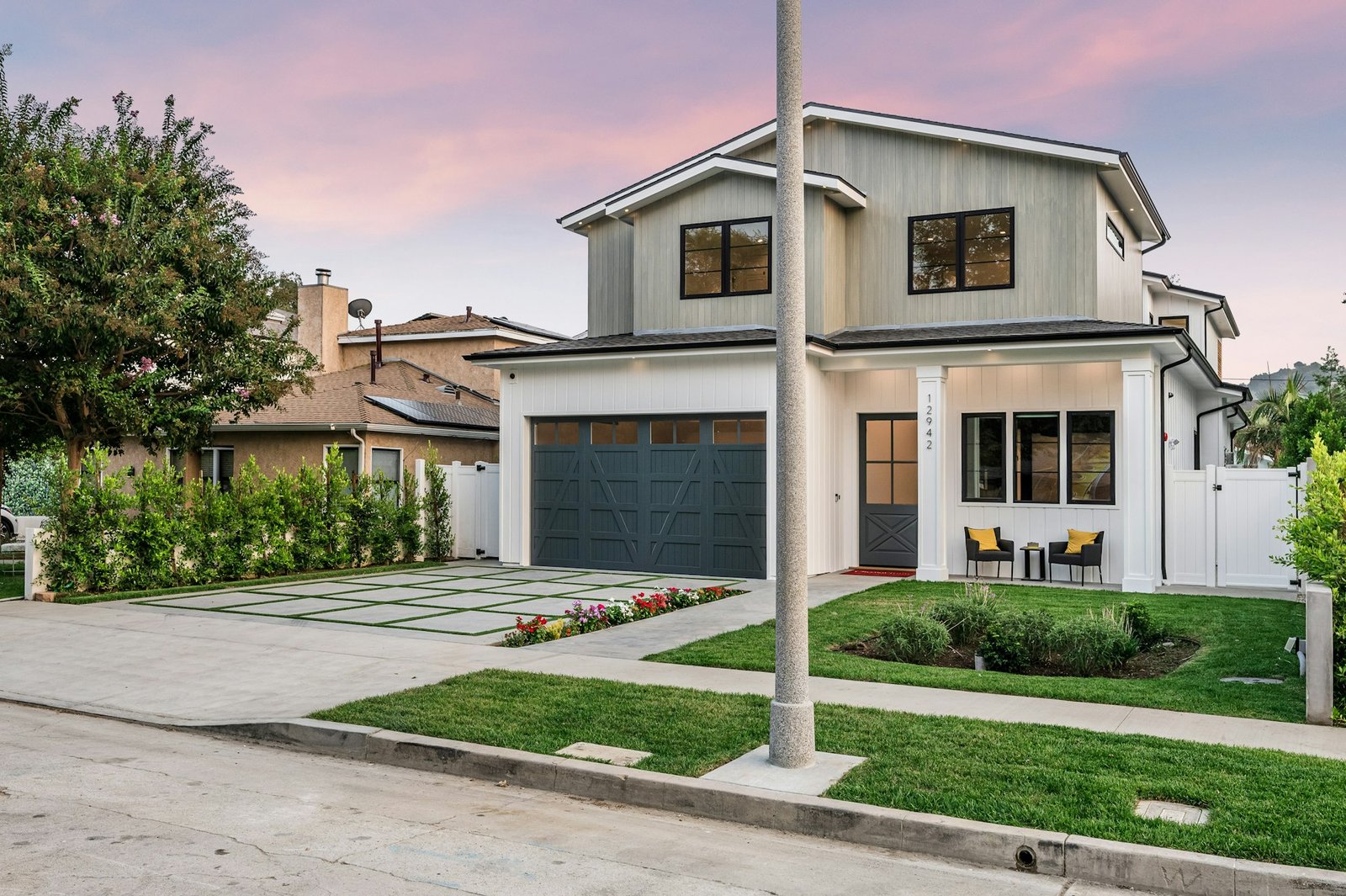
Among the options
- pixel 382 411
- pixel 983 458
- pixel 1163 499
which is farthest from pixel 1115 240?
pixel 382 411

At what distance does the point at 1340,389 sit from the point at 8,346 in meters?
44.2

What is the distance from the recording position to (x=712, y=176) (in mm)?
18844

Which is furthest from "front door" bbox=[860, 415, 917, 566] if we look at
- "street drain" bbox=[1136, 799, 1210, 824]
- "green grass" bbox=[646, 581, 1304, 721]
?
"street drain" bbox=[1136, 799, 1210, 824]

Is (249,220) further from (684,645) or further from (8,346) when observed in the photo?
(684,645)

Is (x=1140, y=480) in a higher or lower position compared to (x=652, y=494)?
higher

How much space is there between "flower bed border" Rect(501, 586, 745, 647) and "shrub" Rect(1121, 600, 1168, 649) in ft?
18.0

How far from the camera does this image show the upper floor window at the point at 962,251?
59.0 ft

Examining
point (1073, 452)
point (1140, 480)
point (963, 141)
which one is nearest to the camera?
point (1140, 480)

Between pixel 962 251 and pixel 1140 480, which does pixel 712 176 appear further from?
pixel 1140 480

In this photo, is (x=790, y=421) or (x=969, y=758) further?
(x=790, y=421)

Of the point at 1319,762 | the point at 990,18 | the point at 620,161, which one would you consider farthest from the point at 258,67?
the point at 1319,762

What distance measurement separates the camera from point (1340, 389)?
41156 mm

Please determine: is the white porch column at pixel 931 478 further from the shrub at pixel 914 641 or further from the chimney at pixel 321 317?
the chimney at pixel 321 317

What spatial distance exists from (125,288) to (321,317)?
17.0 m
